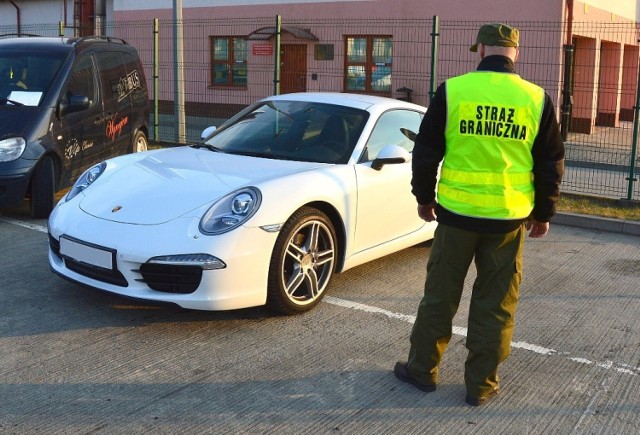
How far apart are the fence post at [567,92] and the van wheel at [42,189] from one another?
10058 millimetres

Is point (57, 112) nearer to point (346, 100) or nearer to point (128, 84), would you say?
point (128, 84)

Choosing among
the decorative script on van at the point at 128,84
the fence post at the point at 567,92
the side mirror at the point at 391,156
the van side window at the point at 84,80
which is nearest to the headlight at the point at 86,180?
the side mirror at the point at 391,156

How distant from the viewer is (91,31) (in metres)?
24.4

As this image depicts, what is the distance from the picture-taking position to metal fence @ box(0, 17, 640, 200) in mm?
12664

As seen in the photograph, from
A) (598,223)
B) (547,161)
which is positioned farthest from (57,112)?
(598,223)

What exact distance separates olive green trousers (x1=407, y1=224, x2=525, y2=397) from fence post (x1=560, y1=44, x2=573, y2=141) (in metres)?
11.5

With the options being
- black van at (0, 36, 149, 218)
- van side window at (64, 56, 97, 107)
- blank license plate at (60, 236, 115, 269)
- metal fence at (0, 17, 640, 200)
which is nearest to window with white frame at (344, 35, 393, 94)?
metal fence at (0, 17, 640, 200)

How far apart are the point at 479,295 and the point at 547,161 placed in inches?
29.2

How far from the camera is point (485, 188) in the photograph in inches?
150

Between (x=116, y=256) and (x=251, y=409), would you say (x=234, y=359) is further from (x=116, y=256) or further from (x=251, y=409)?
(x=116, y=256)

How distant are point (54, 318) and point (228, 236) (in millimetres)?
1278

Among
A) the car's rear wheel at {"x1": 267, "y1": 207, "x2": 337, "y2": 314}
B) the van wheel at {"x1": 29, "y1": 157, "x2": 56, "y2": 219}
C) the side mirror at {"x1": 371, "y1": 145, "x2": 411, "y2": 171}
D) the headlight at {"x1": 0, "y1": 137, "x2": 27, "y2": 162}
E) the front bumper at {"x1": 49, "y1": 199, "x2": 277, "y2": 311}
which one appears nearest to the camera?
the front bumper at {"x1": 49, "y1": 199, "x2": 277, "y2": 311}

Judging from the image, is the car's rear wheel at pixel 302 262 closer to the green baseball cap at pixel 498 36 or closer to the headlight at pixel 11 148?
the green baseball cap at pixel 498 36

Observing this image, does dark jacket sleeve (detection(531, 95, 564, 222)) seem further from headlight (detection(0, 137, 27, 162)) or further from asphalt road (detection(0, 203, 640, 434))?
headlight (detection(0, 137, 27, 162))
